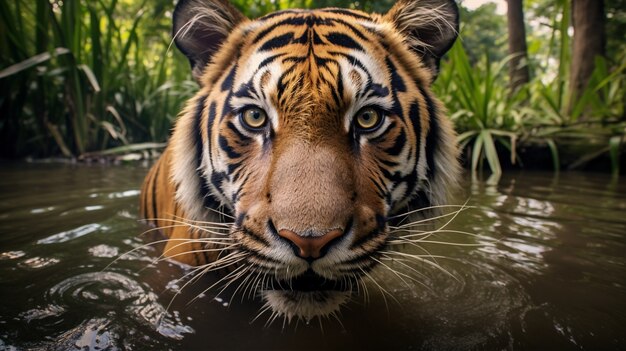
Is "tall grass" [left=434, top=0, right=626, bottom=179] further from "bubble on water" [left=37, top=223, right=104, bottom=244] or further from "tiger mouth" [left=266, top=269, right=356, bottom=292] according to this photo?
"tiger mouth" [left=266, top=269, right=356, bottom=292]

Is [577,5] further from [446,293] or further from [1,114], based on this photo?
[1,114]

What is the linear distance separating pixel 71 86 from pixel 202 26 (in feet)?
14.1

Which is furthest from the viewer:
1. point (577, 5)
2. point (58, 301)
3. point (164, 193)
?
point (577, 5)

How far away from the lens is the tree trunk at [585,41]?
19.7 ft

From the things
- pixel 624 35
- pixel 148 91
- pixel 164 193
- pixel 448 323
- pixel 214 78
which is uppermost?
pixel 624 35

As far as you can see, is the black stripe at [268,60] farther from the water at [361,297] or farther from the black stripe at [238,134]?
the water at [361,297]

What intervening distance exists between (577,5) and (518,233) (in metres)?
5.34

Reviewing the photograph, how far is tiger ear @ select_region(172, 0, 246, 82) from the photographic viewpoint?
69.0 inches

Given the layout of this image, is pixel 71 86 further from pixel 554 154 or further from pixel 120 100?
pixel 554 154

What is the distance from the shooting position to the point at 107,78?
18.8ft

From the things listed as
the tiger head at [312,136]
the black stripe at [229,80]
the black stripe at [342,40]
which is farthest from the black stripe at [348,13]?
the black stripe at [229,80]

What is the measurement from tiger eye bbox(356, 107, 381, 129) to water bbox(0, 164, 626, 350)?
0.62m

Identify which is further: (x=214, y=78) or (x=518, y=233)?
(x=518, y=233)

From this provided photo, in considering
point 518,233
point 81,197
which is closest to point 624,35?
point 518,233
